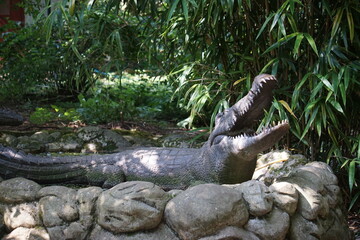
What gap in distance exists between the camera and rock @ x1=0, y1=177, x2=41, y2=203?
113 inches

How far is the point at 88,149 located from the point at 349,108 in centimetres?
255

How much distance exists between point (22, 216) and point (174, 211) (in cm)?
97

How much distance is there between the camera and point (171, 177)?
129 inches

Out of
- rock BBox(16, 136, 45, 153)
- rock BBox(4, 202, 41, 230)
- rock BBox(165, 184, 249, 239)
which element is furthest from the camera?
rock BBox(16, 136, 45, 153)

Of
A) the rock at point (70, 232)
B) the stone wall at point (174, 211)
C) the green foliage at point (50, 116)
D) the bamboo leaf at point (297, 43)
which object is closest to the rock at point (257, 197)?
the stone wall at point (174, 211)

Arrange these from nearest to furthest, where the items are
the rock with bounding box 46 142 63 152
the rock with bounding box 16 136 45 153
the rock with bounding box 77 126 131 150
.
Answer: the rock with bounding box 16 136 45 153, the rock with bounding box 46 142 63 152, the rock with bounding box 77 126 131 150

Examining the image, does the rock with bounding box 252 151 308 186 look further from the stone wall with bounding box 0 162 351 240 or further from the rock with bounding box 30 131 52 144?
the rock with bounding box 30 131 52 144

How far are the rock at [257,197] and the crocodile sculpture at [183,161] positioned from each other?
285mm

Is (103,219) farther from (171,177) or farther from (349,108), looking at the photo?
(349,108)

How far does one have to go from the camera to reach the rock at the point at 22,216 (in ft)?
9.29

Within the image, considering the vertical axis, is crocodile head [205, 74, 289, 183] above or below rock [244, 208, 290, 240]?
above

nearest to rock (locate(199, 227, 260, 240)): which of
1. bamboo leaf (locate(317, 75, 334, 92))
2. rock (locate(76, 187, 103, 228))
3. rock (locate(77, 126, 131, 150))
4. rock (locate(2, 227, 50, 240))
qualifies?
rock (locate(76, 187, 103, 228))

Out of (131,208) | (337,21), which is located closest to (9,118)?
(131,208)

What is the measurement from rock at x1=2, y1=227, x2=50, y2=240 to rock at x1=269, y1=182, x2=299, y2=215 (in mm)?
1322
